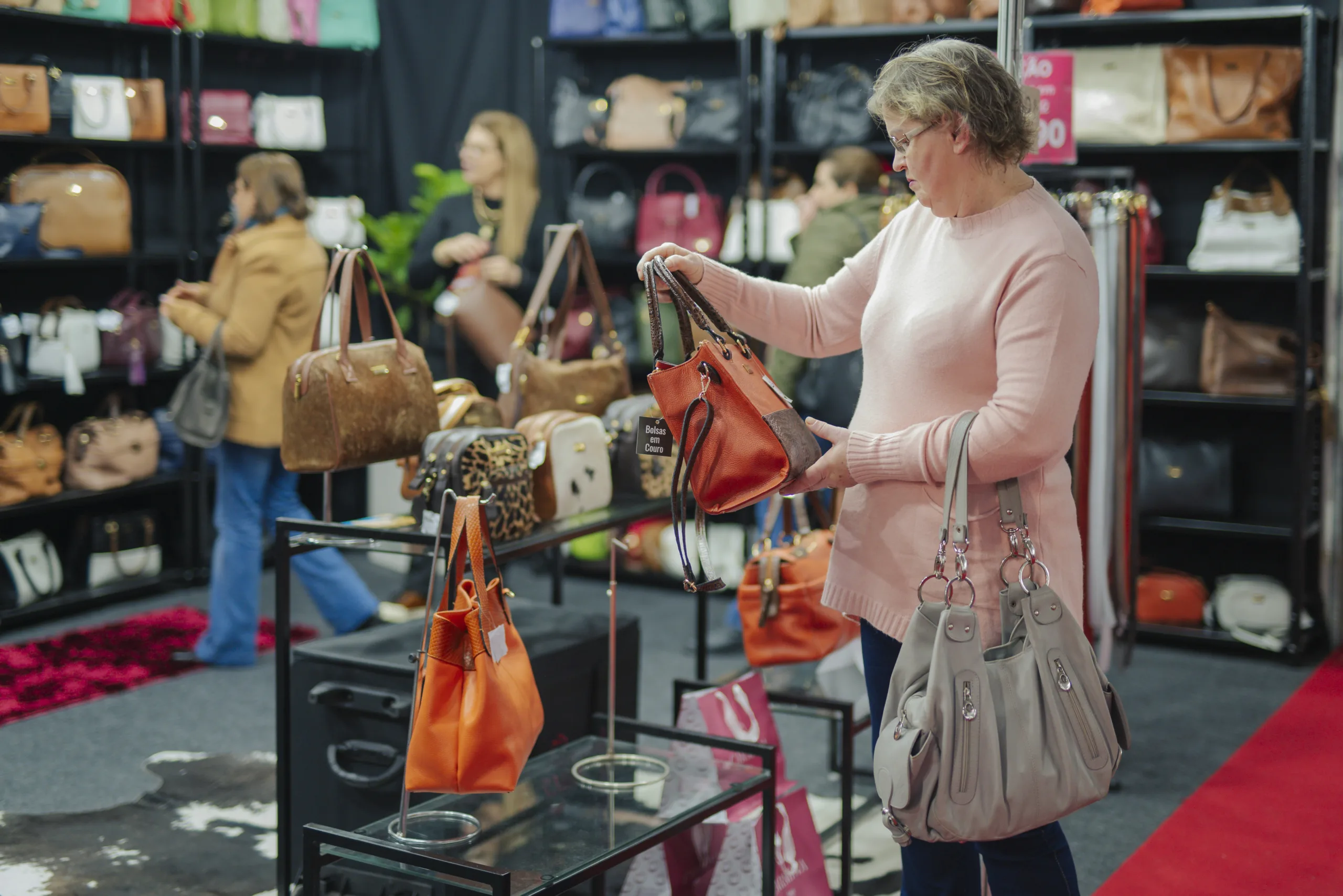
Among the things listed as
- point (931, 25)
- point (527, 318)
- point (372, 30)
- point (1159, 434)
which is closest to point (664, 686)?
point (527, 318)

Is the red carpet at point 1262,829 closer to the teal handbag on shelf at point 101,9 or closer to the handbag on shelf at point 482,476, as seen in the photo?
the handbag on shelf at point 482,476

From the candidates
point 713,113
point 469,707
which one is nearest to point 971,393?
point 469,707

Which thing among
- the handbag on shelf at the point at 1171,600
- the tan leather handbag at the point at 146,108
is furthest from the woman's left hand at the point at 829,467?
the tan leather handbag at the point at 146,108

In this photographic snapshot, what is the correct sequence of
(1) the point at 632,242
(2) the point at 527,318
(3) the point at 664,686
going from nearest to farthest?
(2) the point at 527,318 → (3) the point at 664,686 → (1) the point at 632,242

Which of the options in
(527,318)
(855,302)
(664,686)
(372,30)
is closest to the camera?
(855,302)

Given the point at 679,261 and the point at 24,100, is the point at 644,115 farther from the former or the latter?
the point at 679,261

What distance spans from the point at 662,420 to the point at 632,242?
389 cm

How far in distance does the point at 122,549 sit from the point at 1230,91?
4499mm

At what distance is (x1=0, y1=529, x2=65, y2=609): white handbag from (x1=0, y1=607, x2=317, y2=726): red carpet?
0.25 metres

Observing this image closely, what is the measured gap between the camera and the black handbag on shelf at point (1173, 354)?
17.4ft

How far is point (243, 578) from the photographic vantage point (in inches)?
195

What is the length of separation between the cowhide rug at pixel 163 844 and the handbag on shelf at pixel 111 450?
80.3 inches

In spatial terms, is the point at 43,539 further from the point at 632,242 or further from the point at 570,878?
the point at 570,878

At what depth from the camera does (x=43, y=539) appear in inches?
217
